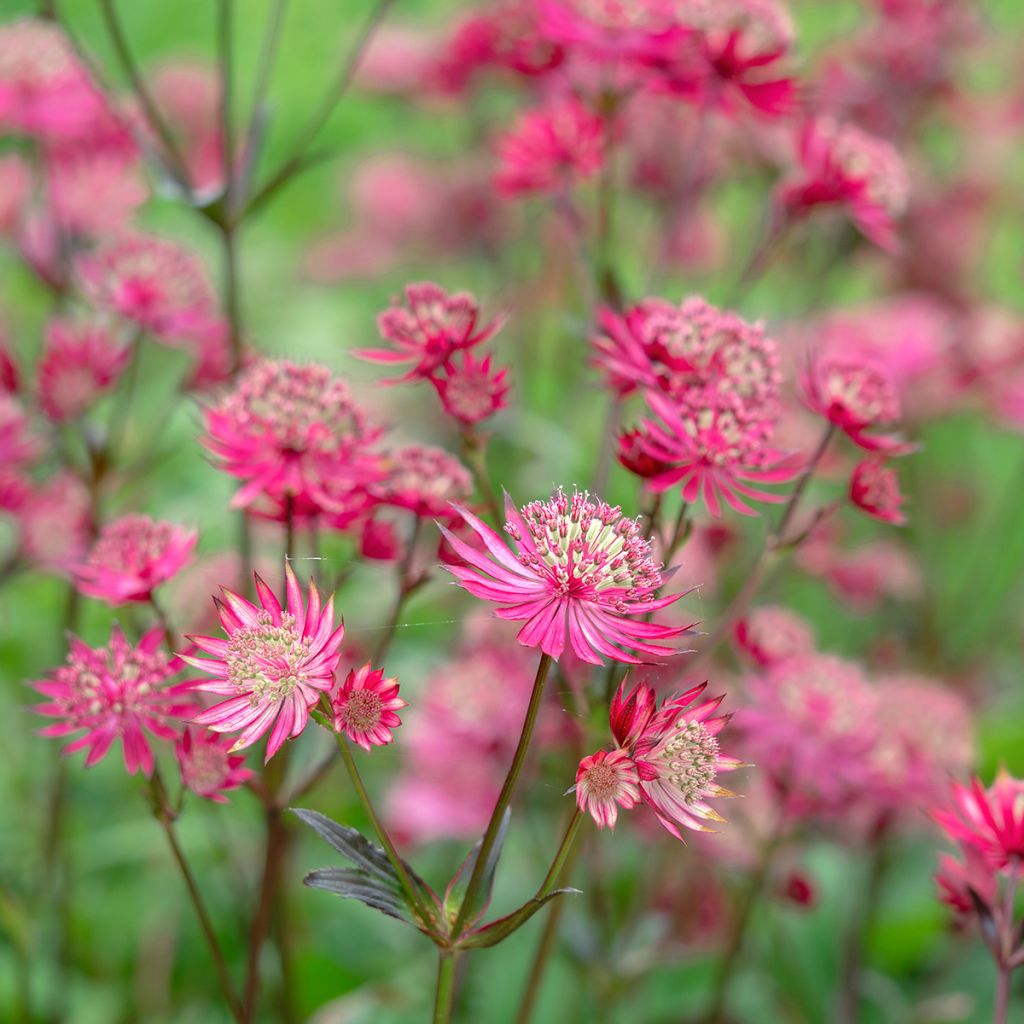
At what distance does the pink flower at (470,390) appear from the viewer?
0.67 m

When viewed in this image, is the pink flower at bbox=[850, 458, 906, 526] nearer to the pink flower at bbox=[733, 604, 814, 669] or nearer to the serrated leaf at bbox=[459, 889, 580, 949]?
the pink flower at bbox=[733, 604, 814, 669]

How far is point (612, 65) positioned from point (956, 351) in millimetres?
856

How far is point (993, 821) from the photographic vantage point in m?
0.61

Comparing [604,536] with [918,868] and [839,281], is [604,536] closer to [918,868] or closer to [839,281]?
[918,868]

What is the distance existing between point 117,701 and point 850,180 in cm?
67

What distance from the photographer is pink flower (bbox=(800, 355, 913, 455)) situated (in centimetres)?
72

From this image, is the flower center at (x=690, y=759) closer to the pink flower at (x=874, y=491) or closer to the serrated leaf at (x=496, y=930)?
the serrated leaf at (x=496, y=930)

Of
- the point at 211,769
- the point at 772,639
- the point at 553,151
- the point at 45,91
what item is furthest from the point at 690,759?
the point at 45,91

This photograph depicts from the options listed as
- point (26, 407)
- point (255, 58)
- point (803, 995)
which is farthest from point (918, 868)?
point (255, 58)

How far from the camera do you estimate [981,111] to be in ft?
6.28

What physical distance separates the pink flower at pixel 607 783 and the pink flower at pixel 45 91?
0.94 meters

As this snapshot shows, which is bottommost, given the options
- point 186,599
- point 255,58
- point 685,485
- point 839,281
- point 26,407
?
point 255,58

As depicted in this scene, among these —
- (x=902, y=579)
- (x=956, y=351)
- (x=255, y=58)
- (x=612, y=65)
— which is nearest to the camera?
(x=612, y=65)

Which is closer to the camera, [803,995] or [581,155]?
[581,155]
